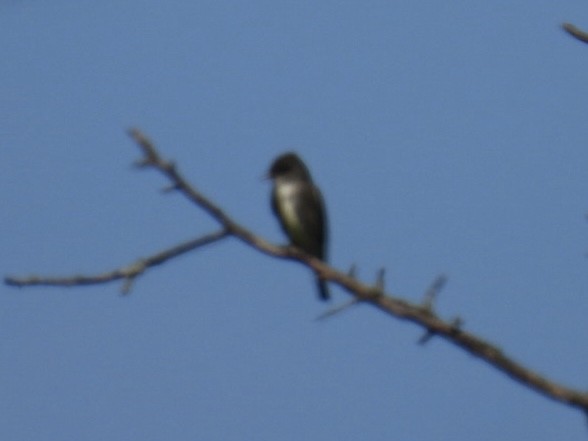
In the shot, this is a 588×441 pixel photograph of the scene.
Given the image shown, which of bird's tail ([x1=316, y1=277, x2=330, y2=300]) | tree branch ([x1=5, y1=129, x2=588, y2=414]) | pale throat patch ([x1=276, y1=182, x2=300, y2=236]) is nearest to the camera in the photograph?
tree branch ([x1=5, y1=129, x2=588, y2=414])

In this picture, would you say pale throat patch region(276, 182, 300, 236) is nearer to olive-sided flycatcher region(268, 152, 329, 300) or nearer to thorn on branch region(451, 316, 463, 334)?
olive-sided flycatcher region(268, 152, 329, 300)

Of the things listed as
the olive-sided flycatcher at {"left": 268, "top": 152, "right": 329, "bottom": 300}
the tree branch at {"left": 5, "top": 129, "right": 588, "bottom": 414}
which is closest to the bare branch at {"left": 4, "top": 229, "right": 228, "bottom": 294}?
the tree branch at {"left": 5, "top": 129, "right": 588, "bottom": 414}

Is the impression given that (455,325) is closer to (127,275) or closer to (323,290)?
(127,275)

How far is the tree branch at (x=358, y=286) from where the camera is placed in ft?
15.8

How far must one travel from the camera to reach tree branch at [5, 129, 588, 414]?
4801mm

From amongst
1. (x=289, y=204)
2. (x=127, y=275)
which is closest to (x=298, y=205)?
(x=289, y=204)

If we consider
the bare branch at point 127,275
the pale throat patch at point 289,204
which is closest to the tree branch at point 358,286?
the bare branch at point 127,275

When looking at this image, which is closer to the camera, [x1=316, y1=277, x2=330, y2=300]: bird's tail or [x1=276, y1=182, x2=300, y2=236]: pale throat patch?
[x1=276, y1=182, x2=300, y2=236]: pale throat patch

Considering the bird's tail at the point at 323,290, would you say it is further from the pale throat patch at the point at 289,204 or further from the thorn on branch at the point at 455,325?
the thorn on branch at the point at 455,325

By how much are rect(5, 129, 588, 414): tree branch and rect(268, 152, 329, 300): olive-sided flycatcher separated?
16.4 ft

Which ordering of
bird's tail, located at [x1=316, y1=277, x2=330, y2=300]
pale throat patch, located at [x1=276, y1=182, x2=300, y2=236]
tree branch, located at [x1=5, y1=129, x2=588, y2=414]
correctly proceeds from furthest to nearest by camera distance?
bird's tail, located at [x1=316, y1=277, x2=330, y2=300]
pale throat patch, located at [x1=276, y1=182, x2=300, y2=236]
tree branch, located at [x1=5, y1=129, x2=588, y2=414]

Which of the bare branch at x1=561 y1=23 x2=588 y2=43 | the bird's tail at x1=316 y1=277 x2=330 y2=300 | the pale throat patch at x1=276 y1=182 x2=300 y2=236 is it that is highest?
the bare branch at x1=561 y1=23 x2=588 y2=43

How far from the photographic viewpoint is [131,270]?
551 centimetres

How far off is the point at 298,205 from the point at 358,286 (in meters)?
5.61
